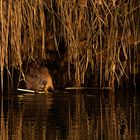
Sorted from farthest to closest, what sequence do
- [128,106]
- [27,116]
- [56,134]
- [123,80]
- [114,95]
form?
[123,80] < [114,95] < [128,106] < [27,116] < [56,134]

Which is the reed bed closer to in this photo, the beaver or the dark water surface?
the beaver

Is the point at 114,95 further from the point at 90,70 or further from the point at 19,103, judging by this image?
the point at 19,103

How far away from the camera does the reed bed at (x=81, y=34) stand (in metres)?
7.64

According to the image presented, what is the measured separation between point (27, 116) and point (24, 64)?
2111mm

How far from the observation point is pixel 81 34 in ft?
26.3

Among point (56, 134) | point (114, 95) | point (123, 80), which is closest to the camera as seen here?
point (56, 134)

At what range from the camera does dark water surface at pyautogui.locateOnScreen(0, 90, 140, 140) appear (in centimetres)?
540

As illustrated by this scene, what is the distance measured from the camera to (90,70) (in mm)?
8188

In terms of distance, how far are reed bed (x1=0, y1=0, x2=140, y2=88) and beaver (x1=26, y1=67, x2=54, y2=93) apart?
0.62ft

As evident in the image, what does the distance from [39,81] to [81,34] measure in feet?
2.48

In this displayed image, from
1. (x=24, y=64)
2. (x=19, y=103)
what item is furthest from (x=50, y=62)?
(x=19, y=103)

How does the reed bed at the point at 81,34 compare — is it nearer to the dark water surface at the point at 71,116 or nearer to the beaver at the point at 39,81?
the beaver at the point at 39,81

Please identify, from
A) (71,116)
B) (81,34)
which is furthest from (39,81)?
(71,116)

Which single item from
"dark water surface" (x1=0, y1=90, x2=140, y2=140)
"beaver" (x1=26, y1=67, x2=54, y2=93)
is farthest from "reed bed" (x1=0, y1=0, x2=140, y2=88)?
"dark water surface" (x1=0, y1=90, x2=140, y2=140)
